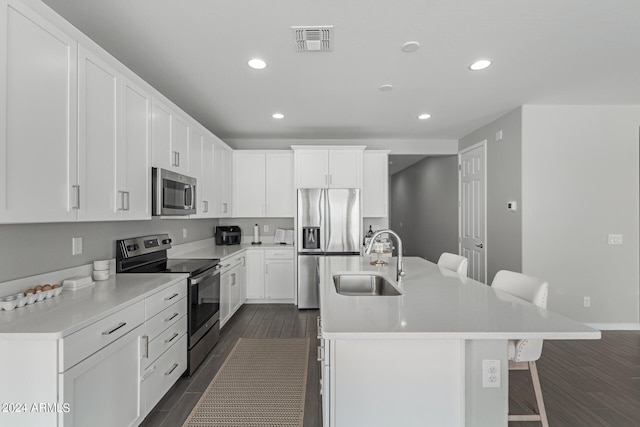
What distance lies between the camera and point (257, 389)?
229cm

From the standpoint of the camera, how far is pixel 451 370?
4.38 feet

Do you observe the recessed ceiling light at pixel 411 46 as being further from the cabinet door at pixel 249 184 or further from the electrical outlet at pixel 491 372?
the cabinet door at pixel 249 184

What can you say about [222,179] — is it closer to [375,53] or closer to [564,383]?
[375,53]

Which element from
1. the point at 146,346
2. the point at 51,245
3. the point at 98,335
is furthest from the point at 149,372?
the point at 51,245

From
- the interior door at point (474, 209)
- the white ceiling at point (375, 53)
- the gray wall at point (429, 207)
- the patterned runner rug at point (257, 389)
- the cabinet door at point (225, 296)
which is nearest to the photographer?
the white ceiling at point (375, 53)

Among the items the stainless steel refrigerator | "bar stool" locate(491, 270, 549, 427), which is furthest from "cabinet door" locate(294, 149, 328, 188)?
"bar stool" locate(491, 270, 549, 427)

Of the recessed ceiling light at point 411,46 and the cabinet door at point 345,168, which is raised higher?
the recessed ceiling light at point 411,46

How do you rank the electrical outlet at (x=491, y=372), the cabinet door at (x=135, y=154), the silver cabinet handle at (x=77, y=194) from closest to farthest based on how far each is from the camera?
the electrical outlet at (x=491, y=372) → the silver cabinet handle at (x=77, y=194) → the cabinet door at (x=135, y=154)

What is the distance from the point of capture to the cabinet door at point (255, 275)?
4.44 metres

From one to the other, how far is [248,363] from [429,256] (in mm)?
5044

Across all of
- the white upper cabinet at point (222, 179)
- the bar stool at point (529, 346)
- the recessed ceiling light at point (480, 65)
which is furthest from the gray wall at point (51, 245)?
the recessed ceiling light at point (480, 65)

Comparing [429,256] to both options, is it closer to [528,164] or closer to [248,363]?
[528,164]

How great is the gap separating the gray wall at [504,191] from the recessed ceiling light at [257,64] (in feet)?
9.95

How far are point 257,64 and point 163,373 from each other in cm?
247
